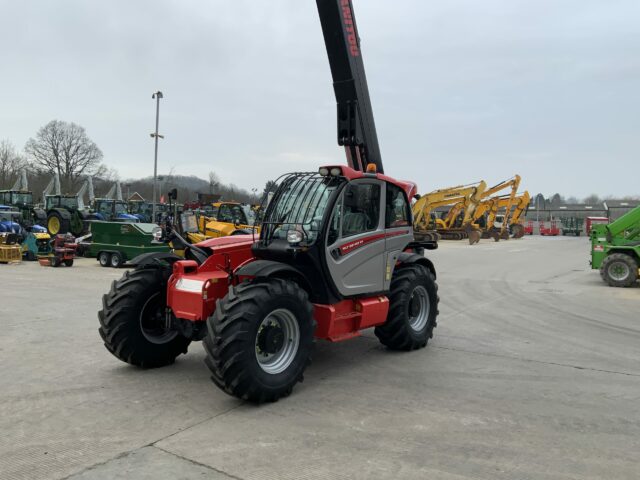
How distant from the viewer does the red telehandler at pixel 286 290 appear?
15.6 feet

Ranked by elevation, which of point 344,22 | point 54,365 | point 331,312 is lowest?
point 54,365

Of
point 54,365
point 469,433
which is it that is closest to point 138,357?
point 54,365

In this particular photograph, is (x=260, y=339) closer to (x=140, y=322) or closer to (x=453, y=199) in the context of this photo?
(x=140, y=322)

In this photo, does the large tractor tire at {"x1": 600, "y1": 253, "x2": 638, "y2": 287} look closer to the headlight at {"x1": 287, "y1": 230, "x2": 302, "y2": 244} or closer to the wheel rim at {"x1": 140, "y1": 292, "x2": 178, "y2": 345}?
the headlight at {"x1": 287, "y1": 230, "x2": 302, "y2": 244}

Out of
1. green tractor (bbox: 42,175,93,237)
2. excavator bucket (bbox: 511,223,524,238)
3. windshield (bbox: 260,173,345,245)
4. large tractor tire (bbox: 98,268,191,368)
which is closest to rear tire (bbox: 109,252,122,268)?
green tractor (bbox: 42,175,93,237)

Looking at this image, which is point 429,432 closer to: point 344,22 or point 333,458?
point 333,458

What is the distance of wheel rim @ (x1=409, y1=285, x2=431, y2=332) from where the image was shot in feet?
23.3

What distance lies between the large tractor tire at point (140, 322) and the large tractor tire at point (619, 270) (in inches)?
476

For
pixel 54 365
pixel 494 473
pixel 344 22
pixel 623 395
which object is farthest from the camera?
pixel 344 22

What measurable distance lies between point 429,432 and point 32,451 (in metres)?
3.03

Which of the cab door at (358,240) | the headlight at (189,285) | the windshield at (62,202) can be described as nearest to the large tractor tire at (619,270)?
the cab door at (358,240)

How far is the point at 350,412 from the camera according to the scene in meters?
4.69

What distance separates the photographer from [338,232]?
228 inches

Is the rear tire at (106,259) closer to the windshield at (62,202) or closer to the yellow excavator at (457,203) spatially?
the windshield at (62,202)
